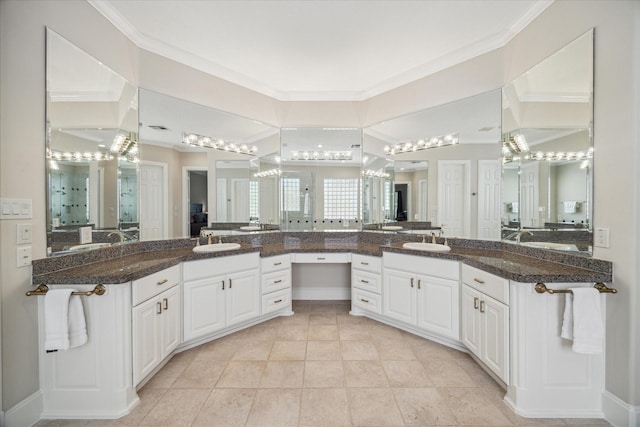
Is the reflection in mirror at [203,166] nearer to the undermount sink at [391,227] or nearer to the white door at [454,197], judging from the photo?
the undermount sink at [391,227]

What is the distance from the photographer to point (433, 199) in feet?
9.66

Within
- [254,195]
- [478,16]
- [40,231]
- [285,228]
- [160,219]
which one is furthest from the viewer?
[285,228]

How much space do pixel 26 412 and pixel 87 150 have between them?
5.48 ft

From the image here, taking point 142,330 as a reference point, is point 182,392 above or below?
below

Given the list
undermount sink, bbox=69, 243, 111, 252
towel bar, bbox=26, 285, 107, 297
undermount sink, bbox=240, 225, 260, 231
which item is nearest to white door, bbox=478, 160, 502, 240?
undermount sink, bbox=240, 225, 260, 231

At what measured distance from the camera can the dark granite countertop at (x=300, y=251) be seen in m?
1.60

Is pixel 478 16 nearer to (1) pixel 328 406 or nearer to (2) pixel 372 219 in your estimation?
(2) pixel 372 219

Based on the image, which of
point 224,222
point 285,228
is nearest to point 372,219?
point 285,228

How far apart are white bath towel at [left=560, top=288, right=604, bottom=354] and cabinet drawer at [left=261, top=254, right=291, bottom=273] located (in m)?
2.39

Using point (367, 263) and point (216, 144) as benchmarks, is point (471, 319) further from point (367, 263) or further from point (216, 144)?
point (216, 144)

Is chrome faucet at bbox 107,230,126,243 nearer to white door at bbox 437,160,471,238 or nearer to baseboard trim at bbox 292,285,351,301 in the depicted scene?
baseboard trim at bbox 292,285,351,301

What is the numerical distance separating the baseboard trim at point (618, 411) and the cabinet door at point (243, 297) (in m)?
2.66

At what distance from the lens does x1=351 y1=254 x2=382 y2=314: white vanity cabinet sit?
115 inches

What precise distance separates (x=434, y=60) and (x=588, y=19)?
4.02ft
